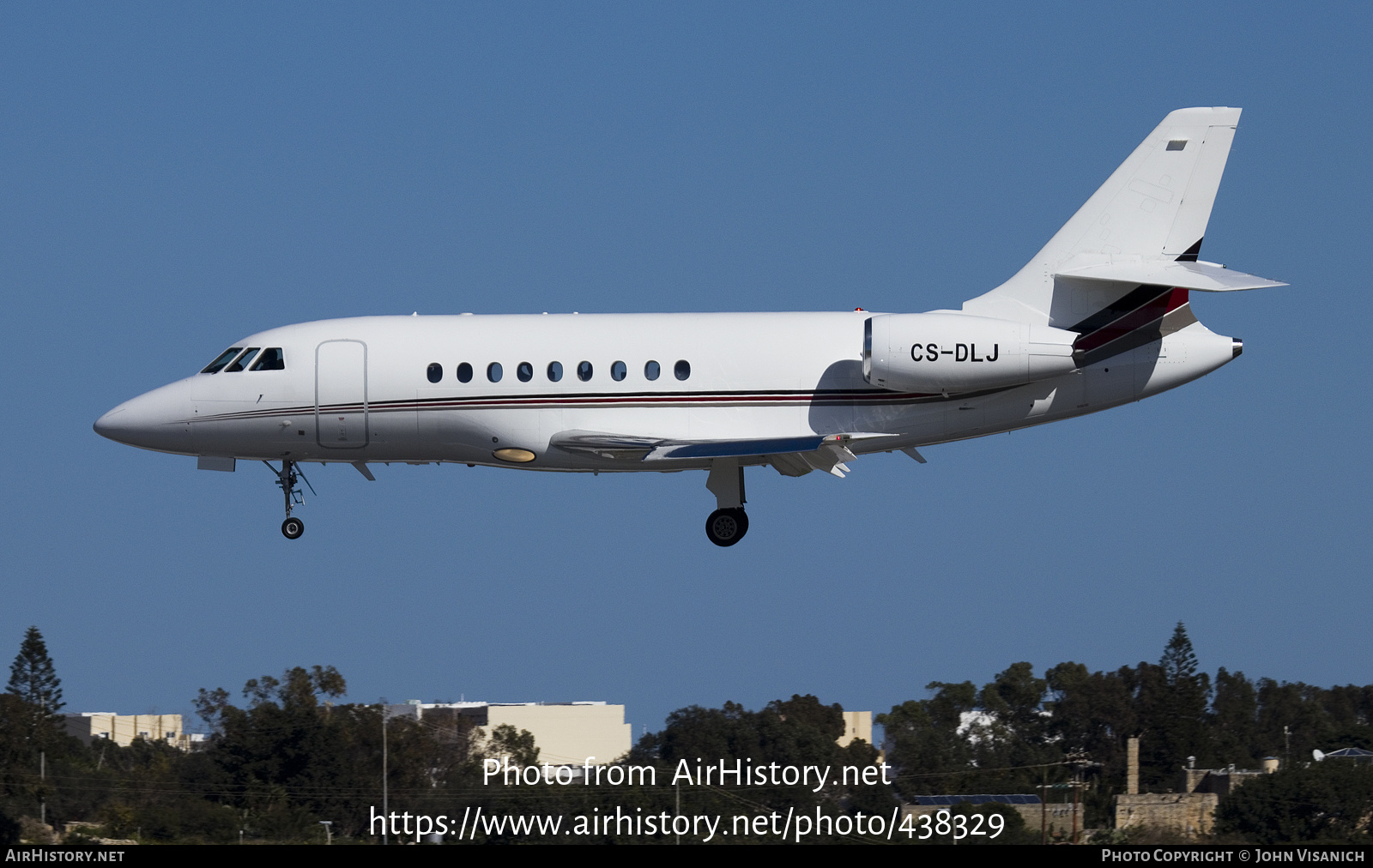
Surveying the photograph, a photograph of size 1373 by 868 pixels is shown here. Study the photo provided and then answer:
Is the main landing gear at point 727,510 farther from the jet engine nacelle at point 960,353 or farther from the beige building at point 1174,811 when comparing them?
the beige building at point 1174,811

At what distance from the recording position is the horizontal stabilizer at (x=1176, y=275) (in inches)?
1070

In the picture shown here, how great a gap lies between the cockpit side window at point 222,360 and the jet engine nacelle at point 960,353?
36.4 ft

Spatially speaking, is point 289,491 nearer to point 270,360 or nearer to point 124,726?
point 270,360

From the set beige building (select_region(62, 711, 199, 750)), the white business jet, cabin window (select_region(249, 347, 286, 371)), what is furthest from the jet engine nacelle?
beige building (select_region(62, 711, 199, 750))

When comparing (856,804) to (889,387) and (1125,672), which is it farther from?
(1125,672)

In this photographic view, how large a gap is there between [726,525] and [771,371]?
9.99ft

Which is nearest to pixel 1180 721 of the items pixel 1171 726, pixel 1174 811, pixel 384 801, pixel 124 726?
pixel 1171 726

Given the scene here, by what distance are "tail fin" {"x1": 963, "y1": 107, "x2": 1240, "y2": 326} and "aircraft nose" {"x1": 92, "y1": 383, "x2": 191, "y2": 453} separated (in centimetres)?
1425

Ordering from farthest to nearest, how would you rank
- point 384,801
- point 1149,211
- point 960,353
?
point 384,801
point 1149,211
point 960,353

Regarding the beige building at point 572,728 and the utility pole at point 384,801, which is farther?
the beige building at point 572,728

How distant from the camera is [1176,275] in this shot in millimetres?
28078

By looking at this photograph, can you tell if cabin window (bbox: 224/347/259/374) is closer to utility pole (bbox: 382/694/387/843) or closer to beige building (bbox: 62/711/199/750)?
utility pole (bbox: 382/694/387/843)

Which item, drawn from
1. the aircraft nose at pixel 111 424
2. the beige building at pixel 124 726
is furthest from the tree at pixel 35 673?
the aircraft nose at pixel 111 424

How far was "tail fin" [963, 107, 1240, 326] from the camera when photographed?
1138 inches
